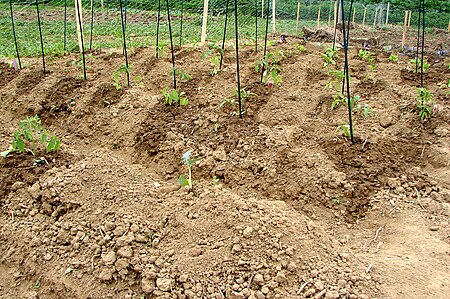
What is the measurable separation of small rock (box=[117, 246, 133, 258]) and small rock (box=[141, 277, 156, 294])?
0.24 m

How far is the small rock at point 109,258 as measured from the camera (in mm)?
2482

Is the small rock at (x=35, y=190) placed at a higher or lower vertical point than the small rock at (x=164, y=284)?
higher

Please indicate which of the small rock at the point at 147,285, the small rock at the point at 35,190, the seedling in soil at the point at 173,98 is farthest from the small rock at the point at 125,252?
the seedling in soil at the point at 173,98

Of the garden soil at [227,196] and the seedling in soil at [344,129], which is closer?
the garden soil at [227,196]

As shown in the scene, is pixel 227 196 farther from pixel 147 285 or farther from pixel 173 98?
pixel 173 98

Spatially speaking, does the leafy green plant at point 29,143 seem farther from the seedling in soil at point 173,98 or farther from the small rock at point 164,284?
the small rock at point 164,284

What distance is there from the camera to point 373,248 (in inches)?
102

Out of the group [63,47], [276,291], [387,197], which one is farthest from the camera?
[63,47]

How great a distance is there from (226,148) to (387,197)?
1481 millimetres

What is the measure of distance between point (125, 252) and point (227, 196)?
0.82 m

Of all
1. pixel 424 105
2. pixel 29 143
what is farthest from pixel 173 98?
pixel 424 105

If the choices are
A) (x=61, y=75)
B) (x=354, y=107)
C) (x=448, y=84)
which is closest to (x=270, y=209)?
(x=354, y=107)

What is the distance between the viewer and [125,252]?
2.50 m

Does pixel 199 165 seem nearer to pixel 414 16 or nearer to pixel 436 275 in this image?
pixel 436 275
